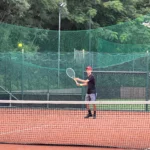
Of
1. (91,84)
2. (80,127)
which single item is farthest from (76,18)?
(80,127)

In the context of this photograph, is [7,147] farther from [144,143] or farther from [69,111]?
[69,111]

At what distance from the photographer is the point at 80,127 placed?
984cm

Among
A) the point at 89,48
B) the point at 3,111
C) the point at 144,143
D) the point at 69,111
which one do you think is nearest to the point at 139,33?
the point at 89,48

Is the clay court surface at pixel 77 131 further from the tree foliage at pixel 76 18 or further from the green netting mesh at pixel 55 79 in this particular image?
the tree foliage at pixel 76 18

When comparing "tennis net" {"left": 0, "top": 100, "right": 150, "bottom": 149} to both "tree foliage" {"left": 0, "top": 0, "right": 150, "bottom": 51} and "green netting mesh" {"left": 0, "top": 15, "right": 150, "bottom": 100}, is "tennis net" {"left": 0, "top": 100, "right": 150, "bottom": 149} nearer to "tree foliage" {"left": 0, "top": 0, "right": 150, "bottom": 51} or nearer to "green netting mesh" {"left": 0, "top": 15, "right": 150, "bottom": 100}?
"green netting mesh" {"left": 0, "top": 15, "right": 150, "bottom": 100}

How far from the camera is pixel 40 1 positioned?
71.1 ft

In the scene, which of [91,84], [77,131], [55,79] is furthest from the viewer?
[55,79]

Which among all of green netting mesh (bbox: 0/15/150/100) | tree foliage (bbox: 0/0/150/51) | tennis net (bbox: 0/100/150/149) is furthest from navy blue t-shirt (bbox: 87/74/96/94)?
tree foliage (bbox: 0/0/150/51)

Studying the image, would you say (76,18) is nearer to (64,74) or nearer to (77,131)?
(64,74)

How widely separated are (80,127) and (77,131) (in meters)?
0.76

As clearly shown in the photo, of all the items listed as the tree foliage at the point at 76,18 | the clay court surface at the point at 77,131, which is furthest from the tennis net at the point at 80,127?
the tree foliage at the point at 76,18

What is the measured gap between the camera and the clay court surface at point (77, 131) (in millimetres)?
7836

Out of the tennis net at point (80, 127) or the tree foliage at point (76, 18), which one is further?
the tree foliage at point (76, 18)

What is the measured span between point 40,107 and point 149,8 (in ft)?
51.5
